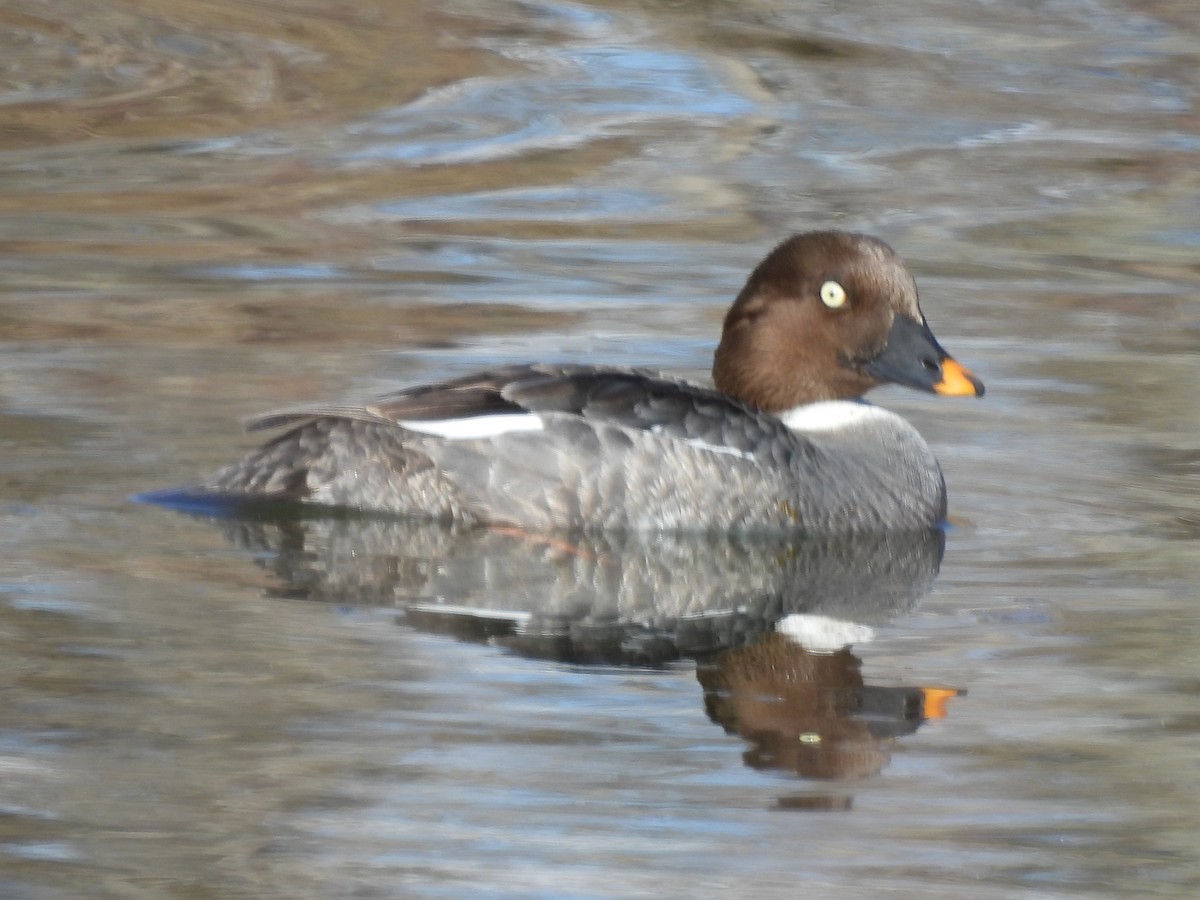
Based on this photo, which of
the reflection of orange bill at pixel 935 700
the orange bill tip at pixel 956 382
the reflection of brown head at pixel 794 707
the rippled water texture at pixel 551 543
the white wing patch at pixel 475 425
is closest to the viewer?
the rippled water texture at pixel 551 543

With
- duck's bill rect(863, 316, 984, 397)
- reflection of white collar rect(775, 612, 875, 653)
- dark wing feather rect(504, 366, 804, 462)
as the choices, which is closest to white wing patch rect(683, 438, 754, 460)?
dark wing feather rect(504, 366, 804, 462)

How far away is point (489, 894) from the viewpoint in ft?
13.8

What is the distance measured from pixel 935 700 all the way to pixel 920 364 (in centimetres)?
217

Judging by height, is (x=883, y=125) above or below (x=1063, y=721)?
above

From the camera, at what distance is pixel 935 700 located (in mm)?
5414

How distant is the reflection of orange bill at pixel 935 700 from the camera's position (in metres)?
5.30

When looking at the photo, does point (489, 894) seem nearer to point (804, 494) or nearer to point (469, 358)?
point (804, 494)

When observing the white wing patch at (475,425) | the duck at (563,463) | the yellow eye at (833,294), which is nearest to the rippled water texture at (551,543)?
the duck at (563,463)

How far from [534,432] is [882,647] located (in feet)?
4.73

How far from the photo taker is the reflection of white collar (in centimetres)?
595

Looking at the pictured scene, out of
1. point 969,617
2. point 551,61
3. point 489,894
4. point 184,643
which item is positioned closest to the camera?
point 489,894

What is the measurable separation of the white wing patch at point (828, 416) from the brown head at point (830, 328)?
0.04 metres

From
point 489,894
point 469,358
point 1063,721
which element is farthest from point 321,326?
point 489,894

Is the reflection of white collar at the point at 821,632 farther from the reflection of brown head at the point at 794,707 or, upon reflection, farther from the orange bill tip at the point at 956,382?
the orange bill tip at the point at 956,382
